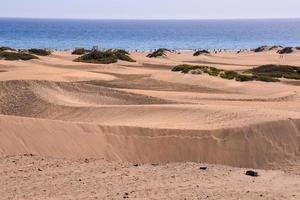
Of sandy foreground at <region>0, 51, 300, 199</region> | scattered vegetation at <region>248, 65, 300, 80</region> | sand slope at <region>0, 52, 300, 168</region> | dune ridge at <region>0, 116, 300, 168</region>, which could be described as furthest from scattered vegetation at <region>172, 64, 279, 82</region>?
dune ridge at <region>0, 116, 300, 168</region>

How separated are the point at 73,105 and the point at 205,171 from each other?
961 cm

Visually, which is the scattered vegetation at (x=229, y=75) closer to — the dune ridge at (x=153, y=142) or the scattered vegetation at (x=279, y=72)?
the scattered vegetation at (x=279, y=72)

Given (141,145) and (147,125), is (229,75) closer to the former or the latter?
(147,125)

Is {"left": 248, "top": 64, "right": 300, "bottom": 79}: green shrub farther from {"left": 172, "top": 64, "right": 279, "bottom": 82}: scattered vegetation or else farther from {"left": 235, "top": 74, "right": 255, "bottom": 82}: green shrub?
{"left": 235, "top": 74, "right": 255, "bottom": 82}: green shrub

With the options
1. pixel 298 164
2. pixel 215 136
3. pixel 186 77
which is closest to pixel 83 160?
pixel 215 136

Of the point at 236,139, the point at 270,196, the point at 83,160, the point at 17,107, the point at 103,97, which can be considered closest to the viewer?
the point at 270,196

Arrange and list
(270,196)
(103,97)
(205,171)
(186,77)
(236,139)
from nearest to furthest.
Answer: (270,196) → (205,171) → (236,139) → (103,97) → (186,77)

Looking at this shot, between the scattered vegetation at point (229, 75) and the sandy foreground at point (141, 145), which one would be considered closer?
the sandy foreground at point (141, 145)

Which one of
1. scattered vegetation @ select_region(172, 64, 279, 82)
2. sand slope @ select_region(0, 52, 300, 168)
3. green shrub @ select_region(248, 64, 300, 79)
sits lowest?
green shrub @ select_region(248, 64, 300, 79)

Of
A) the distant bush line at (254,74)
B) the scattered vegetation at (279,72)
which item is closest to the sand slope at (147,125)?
the distant bush line at (254,74)

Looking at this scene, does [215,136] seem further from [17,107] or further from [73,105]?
[17,107]

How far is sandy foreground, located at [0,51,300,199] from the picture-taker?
33.6 ft

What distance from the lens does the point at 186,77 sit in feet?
95.3

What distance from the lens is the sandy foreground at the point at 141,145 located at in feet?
33.6
